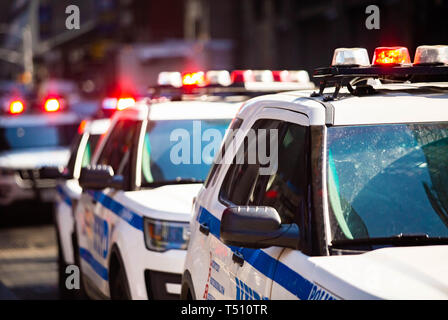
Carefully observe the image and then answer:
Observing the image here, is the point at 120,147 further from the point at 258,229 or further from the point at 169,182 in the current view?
the point at 258,229

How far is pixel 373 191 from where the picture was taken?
150 inches

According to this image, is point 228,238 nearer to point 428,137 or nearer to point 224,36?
point 428,137

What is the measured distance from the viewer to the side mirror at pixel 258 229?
3592 millimetres

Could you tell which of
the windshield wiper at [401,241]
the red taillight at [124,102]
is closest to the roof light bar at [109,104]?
the red taillight at [124,102]

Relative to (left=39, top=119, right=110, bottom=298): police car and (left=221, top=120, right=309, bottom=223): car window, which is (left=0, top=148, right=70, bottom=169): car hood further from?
(left=221, top=120, right=309, bottom=223): car window

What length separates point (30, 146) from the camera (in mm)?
16500

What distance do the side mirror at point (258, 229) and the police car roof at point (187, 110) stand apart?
12.6 feet

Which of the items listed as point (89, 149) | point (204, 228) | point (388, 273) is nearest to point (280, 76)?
point (89, 149)

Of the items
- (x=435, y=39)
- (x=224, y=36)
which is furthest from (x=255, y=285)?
(x=224, y=36)

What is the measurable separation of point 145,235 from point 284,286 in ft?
9.70

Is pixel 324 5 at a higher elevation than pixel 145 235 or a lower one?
higher

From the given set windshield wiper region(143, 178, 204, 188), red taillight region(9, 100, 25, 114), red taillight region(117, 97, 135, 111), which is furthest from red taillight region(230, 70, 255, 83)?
red taillight region(9, 100, 25, 114)

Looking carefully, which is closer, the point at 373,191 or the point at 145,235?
the point at 373,191

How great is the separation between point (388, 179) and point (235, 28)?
3520 cm
